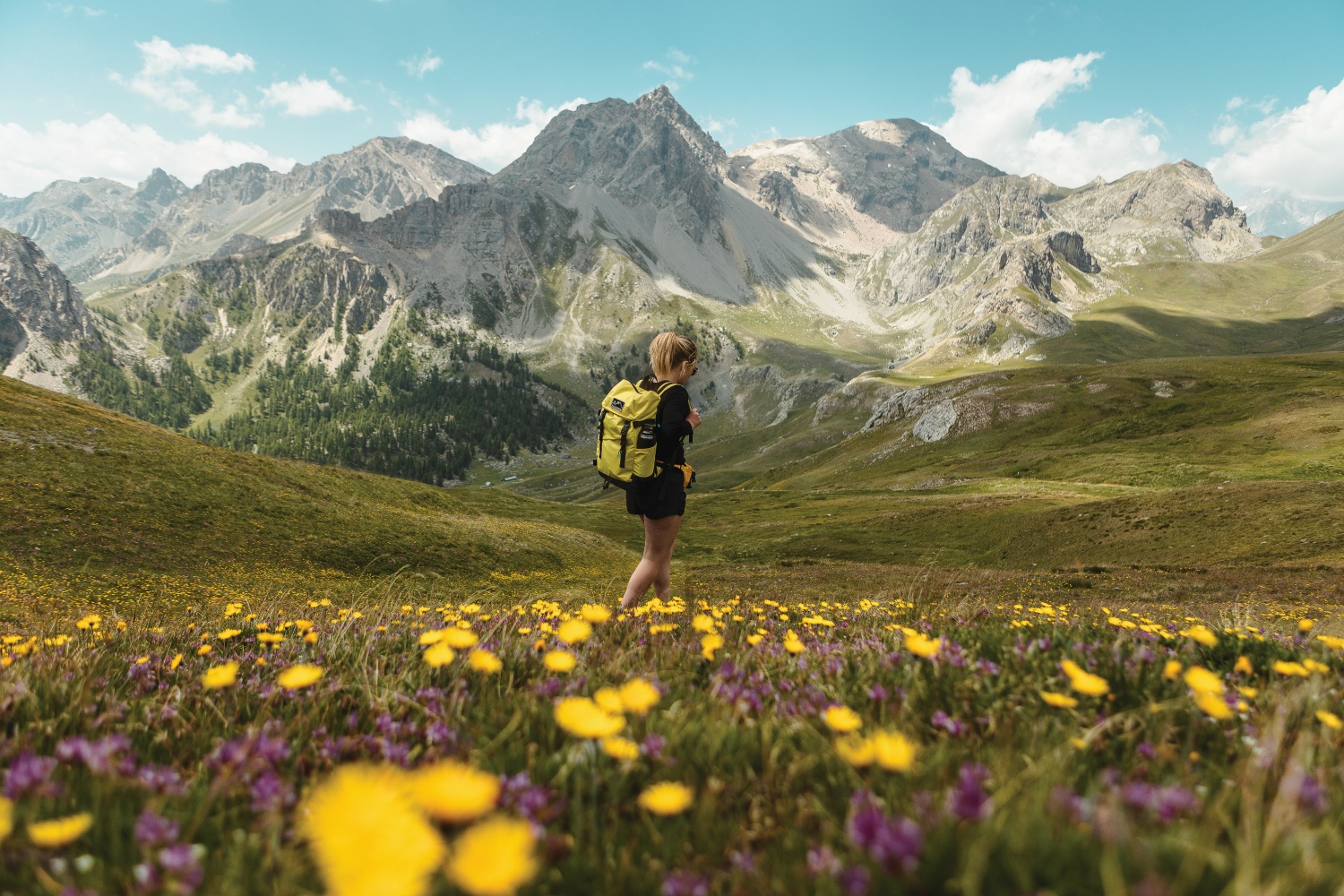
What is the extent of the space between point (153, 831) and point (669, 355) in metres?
8.75

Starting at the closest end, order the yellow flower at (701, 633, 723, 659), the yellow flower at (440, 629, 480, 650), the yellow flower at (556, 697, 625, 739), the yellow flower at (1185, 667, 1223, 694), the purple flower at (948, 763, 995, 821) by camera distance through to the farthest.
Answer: the purple flower at (948, 763, 995, 821) < the yellow flower at (556, 697, 625, 739) < the yellow flower at (1185, 667, 1223, 694) < the yellow flower at (440, 629, 480, 650) < the yellow flower at (701, 633, 723, 659)

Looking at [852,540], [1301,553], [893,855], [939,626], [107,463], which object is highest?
A: [893,855]

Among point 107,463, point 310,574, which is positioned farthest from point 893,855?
point 107,463

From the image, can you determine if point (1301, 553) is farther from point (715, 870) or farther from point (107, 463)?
point (107, 463)

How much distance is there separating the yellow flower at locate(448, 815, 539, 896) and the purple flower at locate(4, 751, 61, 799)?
4.93ft

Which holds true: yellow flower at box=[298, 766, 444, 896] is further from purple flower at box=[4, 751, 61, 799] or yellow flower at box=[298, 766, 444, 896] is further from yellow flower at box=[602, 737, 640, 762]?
purple flower at box=[4, 751, 61, 799]

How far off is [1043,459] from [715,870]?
99.4 metres

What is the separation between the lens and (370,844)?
83cm

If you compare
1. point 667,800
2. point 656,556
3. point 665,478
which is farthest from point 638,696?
point 656,556

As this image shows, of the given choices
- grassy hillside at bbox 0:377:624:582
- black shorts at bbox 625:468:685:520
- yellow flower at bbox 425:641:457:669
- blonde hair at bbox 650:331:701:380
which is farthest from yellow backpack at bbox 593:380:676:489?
grassy hillside at bbox 0:377:624:582

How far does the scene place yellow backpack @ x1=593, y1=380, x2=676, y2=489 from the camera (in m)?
8.98

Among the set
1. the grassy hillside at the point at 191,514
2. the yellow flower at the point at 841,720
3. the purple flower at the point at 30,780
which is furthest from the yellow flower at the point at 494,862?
the grassy hillside at the point at 191,514

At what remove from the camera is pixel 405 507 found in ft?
143

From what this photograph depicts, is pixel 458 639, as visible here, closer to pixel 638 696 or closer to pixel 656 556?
pixel 638 696
